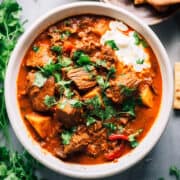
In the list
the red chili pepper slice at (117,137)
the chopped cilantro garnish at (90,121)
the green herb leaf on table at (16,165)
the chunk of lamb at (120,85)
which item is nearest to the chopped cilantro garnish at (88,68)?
the chunk of lamb at (120,85)

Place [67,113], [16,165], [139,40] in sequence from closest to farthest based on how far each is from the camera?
[67,113]
[139,40]
[16,165]

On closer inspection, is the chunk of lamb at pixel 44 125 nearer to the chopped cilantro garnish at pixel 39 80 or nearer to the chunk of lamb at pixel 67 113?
the chunk of lamb at pixel 67 113

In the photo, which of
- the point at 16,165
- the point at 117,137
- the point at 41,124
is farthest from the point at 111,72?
the point at 16,165

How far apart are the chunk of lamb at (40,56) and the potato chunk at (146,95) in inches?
18.1

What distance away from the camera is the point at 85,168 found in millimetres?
2949

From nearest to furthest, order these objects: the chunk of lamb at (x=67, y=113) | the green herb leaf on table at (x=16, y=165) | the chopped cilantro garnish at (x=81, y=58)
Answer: the chunk of lamb at (x=67, y=113), the chopped cilantro garnish at (x=81, y=58), the green herb leaf on table at (x=16, y=165)

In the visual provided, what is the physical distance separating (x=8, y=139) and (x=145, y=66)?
85cm

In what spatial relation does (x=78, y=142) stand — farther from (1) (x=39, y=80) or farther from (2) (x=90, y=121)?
(1) (x=39, y=80)

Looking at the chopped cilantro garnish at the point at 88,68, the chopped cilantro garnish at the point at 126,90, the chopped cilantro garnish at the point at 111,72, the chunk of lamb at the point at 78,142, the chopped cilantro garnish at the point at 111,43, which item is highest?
the chopped cilantro garnish at the point at 111,43

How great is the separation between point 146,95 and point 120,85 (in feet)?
0.51

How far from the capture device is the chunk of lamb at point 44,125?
115 inches

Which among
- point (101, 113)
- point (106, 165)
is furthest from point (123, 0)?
point (106, 165)

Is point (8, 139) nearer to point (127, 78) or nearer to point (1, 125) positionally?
point (1, 125)

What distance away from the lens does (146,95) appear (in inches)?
117
